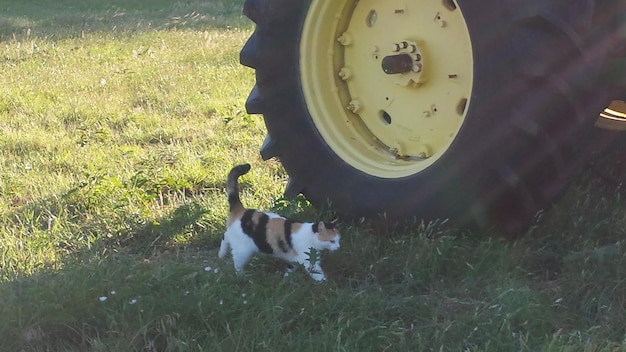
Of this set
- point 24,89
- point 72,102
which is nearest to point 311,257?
point 72,102

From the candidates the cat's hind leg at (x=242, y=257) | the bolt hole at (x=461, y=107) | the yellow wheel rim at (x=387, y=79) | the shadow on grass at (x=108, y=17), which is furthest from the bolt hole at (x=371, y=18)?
the shadow on grass at (x=108, y=17)

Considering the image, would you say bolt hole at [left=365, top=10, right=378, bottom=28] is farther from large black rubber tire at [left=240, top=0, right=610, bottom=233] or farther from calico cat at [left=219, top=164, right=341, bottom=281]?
calico cat at [left=219, top=164, right=341, bottom=281]

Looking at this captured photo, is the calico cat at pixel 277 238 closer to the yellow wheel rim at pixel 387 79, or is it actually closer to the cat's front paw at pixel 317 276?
the cat's front paw at pixel 317 276

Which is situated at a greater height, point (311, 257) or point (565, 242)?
point (565, 242)

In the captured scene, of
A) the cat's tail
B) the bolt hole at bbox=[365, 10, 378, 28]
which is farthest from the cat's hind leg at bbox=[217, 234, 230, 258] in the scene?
the bolt hole at bbox=[365, 10, 378, 28]

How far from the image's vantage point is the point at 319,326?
244 cm

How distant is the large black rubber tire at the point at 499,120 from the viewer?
7.81 ft

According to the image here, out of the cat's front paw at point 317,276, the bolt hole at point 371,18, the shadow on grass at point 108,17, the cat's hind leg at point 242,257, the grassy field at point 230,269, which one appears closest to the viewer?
the grassy field at point 230,269

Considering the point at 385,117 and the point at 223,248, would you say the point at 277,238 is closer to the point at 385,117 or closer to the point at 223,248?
the point at 223,248

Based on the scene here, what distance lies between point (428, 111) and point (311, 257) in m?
0.68

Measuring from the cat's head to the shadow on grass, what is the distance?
7.34 m

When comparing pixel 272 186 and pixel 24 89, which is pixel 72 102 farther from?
pixel 272 186

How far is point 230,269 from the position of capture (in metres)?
2.85

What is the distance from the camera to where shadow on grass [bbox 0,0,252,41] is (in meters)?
10.2
